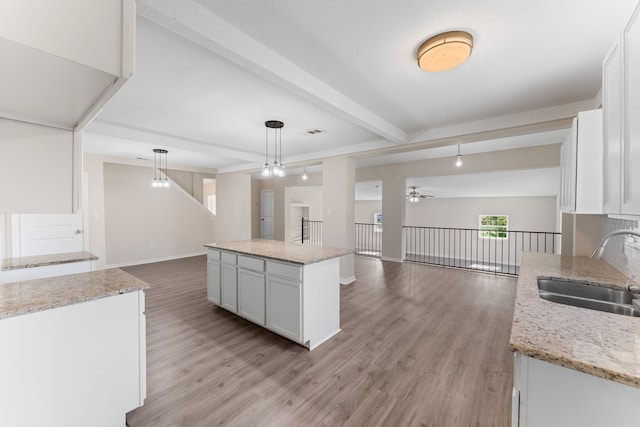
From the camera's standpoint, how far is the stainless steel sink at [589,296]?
154 centimetres

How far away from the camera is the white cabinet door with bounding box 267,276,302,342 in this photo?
2.55 m

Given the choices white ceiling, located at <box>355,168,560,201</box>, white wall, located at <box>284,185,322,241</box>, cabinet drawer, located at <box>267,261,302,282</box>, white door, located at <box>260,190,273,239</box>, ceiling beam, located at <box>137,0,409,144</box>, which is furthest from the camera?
white wall, located at <box>284,185,322,241</box>

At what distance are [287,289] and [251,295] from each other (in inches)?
25.2

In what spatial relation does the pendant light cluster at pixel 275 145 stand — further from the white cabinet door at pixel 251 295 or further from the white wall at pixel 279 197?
the white wall at pixel 279 197

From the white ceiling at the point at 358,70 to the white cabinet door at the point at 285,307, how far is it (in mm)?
1857

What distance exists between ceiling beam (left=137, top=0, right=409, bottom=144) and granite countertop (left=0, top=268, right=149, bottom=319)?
1.60m

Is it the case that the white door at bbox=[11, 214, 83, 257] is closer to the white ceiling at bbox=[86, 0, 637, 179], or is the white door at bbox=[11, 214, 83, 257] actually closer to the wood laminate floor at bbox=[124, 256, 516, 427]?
the white ceiling at bbox=[86, 0, 637, 179]

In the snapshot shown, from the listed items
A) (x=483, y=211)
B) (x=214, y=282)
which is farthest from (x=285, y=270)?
(x=483, y=211)

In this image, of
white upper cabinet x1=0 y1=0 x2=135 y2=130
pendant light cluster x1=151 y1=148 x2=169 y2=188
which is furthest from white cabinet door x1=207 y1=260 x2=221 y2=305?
pendant light cluster x1=151 y1=148 x2=169 y2=188

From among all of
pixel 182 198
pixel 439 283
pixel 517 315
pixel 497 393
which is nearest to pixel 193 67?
pixel 517 315

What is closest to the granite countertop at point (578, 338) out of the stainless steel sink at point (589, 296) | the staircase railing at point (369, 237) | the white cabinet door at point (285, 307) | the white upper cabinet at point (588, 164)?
the stainless steel sink at point (589, 296)

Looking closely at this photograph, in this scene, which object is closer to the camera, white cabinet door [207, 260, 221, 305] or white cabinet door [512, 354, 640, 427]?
white cabinet door [512, 354, 640, 427]

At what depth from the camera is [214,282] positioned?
11.8ft

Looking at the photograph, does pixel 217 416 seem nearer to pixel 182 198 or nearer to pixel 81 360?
pixel 81 360
